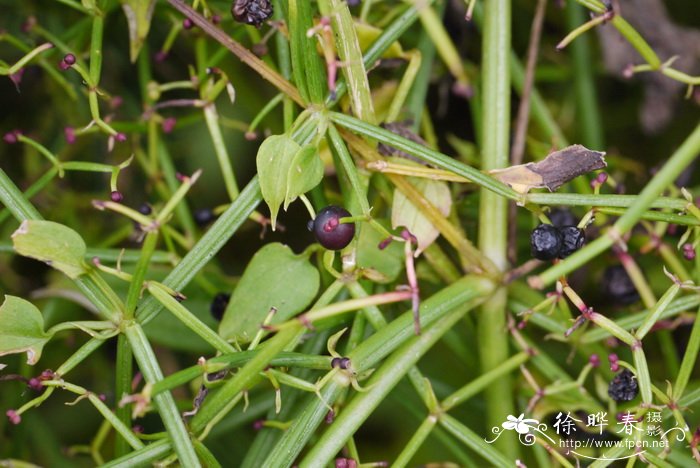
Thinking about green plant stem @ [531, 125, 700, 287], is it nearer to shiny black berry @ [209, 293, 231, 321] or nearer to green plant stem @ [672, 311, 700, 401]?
green plant stem @ [672, 311, 700, 401]

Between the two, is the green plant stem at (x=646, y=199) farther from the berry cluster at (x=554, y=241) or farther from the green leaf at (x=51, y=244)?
the green leaf at (x=51, y=244)

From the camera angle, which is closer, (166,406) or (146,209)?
(166,406)

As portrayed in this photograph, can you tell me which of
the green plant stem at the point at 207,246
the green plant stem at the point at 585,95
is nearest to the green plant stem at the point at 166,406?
the green plant stem at the point at 207,246

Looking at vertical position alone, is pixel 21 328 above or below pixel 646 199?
below

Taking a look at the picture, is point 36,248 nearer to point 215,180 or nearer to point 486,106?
point 486,106

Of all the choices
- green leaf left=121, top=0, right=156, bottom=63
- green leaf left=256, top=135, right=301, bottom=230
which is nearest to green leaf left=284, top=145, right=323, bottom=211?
green leaf left=256, top=135, right=301, bottom=230

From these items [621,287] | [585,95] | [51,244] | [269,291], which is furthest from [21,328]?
[585,95]

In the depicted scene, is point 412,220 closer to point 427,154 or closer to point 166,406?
point 427,154
